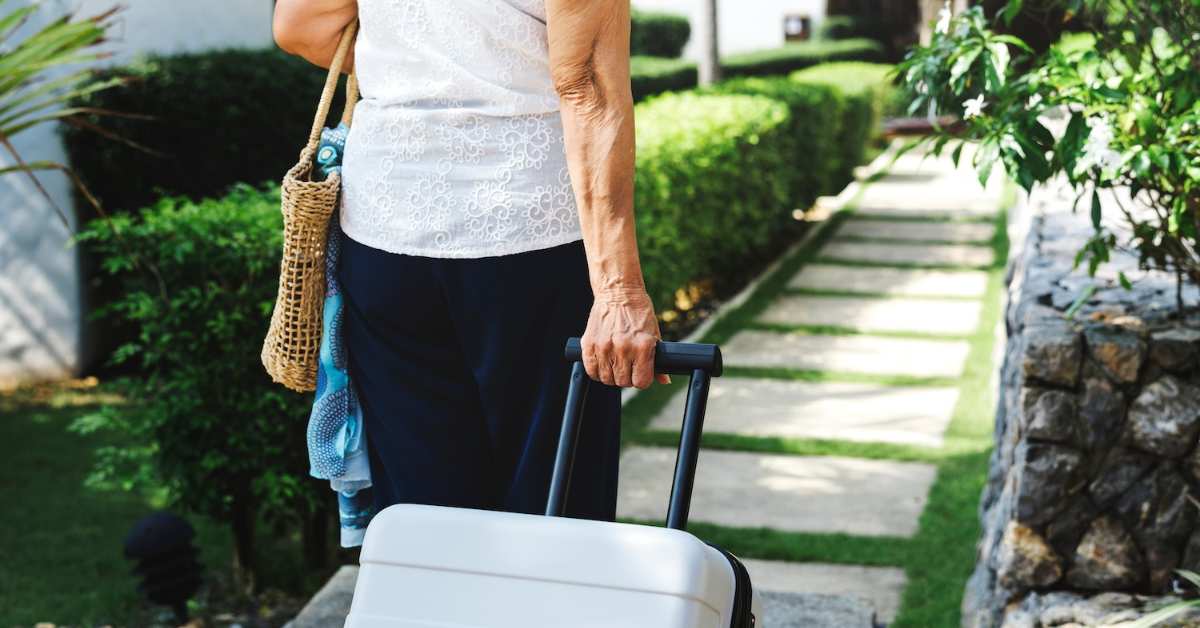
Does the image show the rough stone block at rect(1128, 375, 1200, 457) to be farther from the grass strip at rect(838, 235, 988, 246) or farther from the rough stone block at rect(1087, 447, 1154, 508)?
the grass strip at rect(838, 235, 988, 246)

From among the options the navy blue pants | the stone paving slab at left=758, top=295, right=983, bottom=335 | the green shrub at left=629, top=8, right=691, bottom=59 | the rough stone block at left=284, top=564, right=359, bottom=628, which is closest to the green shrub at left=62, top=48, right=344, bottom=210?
the stone paving slab at left=758, top=295, right=983, bottom=335

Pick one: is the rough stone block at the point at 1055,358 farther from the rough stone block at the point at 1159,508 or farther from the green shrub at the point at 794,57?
the green shrub at the point at 794,57

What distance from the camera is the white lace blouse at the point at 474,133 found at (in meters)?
1.77

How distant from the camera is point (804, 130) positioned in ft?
31.9

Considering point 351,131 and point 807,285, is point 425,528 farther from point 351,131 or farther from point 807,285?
point 807,285

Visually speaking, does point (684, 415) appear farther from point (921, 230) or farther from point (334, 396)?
point (921, 230)

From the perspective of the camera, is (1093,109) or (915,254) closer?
(1093,109)

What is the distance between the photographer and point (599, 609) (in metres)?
1.34

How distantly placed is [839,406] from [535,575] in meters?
4.24

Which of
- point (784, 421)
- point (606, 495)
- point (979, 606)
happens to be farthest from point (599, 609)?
point (784, 421)

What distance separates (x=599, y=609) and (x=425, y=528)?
24cm

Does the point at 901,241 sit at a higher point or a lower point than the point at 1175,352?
lower

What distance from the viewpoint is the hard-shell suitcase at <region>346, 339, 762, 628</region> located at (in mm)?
1319

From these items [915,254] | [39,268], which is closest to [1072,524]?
[39,268]
